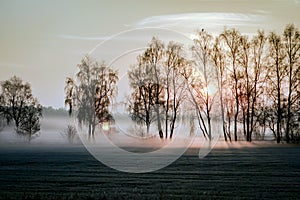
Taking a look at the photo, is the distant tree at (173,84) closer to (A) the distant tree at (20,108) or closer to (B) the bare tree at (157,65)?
(B) the bare tree at (157,65)

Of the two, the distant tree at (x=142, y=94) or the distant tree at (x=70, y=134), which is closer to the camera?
the distant tree at (x=142, y=94)

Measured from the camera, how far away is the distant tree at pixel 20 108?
8565 cm

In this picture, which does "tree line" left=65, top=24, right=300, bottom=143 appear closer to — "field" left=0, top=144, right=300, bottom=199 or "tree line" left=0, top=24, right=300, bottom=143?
"tree line" left=0, top=24, right=300, bottom=143

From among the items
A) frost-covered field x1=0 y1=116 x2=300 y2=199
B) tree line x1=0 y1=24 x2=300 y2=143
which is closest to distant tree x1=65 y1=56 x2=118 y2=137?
tree line x1=0 y1=24 x2=300 y2=143

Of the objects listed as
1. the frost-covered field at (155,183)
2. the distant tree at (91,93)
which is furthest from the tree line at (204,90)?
the frost-covered field at (155,183)

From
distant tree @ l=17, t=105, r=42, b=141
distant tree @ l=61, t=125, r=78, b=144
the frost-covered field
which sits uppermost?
distant tree @ l=17, t=105, r=42, b=141

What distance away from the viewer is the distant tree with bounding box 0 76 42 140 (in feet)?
281

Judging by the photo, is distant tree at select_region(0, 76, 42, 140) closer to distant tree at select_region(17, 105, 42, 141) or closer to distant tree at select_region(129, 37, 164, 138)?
distant tree at select_region(17, 105, 42, 141)

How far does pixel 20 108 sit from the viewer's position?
86.5 m

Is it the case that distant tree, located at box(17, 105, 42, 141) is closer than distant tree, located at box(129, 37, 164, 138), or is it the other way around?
distant tree, located at box(129, 37, 164, 138)

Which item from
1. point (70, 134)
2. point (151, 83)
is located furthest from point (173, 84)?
point (70, 134)

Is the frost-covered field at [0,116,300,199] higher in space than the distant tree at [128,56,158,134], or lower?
lower

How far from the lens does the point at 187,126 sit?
2480 inches

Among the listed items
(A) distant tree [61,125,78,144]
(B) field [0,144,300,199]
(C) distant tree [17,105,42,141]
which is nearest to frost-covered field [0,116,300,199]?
(B) field [0,144,300,199]
